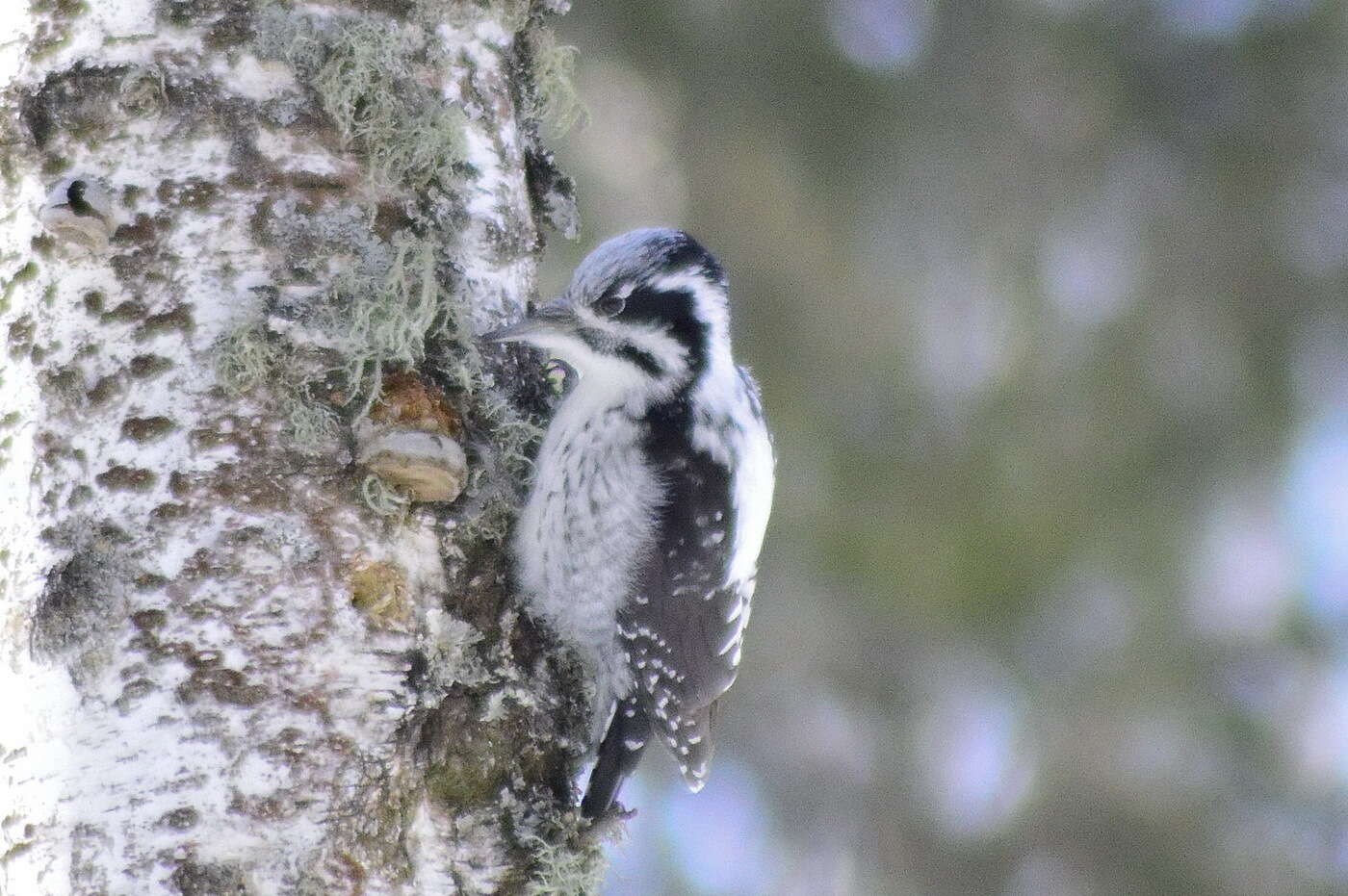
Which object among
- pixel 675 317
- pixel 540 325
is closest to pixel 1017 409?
pixel 675 317

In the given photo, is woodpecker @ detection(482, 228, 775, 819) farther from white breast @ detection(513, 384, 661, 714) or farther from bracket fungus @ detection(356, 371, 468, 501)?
bracket fungus @ detection(356, 371, 468, 501)

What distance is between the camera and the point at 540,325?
2730 mm

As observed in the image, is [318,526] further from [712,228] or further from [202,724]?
[712,228]

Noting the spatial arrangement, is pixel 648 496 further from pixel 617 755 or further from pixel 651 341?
pixel 617 755

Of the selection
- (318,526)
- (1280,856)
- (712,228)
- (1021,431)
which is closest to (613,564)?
(318,526)

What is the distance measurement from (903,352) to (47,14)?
A: 3.48 metres

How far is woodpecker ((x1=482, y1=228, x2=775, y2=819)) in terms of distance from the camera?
2871mm

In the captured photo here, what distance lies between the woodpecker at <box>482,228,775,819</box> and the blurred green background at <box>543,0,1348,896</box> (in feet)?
6.55

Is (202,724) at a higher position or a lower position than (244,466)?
lower

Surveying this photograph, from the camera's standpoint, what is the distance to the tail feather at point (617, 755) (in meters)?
2.69

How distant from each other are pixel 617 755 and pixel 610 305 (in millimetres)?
913

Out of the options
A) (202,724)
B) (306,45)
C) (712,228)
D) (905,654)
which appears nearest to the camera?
(202,724)

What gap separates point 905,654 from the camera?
5527mm

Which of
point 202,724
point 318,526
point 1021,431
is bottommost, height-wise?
point 202,724
